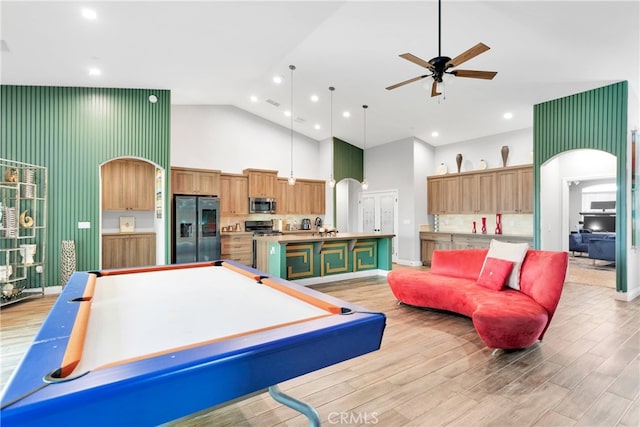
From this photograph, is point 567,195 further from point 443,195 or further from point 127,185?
point 127,185

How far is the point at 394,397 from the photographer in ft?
7.37

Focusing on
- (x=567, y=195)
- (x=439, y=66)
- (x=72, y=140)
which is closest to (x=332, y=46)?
(x=439, y=66)

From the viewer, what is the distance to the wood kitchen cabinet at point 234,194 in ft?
24.9

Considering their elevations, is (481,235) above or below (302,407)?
above

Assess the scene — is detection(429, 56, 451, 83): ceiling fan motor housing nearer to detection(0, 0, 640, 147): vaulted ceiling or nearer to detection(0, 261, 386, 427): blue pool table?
detection(0, 0, 640, 147): vaulted ceiling

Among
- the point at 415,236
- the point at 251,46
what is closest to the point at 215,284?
the point at 251,46

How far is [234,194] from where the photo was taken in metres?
7.75

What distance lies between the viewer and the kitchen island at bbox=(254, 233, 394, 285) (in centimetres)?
545

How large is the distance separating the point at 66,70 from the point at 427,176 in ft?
24.6

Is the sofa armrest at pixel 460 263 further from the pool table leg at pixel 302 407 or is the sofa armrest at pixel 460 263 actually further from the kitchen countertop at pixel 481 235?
the pool table leg at pixel 302 407

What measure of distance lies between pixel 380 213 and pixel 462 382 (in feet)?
22.3

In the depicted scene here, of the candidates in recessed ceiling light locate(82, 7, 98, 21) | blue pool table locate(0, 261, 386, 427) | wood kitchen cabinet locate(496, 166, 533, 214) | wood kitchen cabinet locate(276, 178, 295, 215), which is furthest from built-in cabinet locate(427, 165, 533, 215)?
recessed ceiling light locate(82, 7, 98, 21)

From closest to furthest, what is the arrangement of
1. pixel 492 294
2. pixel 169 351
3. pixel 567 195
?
pixel 169 351
pixel 492 294
pixel 567 195

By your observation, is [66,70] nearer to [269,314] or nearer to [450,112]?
[269,314]
